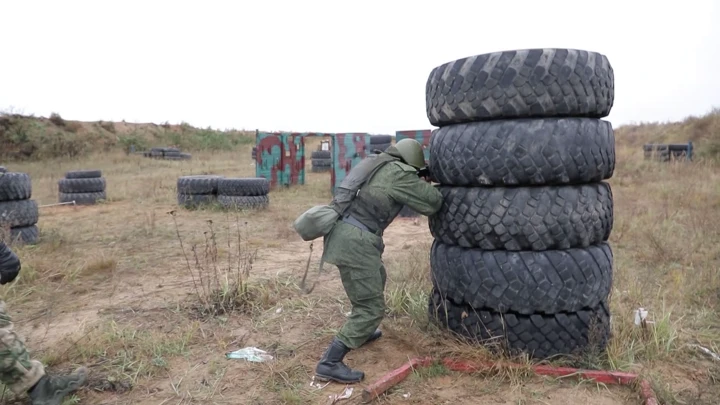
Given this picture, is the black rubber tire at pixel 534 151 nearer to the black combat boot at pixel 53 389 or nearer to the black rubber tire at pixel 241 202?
the black combat boot at pixel 53 389

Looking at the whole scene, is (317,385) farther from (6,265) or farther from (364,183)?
(6,265)

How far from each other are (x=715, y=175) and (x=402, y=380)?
11.9 m

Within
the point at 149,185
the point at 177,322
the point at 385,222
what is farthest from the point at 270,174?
the point at 385,222

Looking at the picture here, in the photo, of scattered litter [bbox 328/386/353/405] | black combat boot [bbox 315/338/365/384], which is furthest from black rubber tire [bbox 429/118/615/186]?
scattered litter [bbox 328/386/353/405]

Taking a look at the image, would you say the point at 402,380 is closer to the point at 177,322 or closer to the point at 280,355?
the point at 280,355

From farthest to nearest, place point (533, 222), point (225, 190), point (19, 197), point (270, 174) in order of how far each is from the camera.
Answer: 1. point (270, 174)
2. point (225, 190)
3. point (19, 197)
4. point (533, 222)

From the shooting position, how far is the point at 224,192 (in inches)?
387

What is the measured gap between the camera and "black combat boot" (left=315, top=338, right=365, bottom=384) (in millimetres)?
2895

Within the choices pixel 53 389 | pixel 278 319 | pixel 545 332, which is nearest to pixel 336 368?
pixel 278 319

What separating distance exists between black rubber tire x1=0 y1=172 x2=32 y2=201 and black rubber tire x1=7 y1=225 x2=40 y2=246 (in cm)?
40

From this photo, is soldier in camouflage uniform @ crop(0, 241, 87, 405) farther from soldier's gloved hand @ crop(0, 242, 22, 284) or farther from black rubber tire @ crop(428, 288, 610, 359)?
black rubber tire @ crop(428, 288, 610, 359)

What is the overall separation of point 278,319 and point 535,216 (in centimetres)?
209

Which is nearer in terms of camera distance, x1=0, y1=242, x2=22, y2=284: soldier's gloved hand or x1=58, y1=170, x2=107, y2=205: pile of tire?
x1=0, y1=242, x2=22, y2=284: soldier's gloved hand

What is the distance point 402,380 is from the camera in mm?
2877
